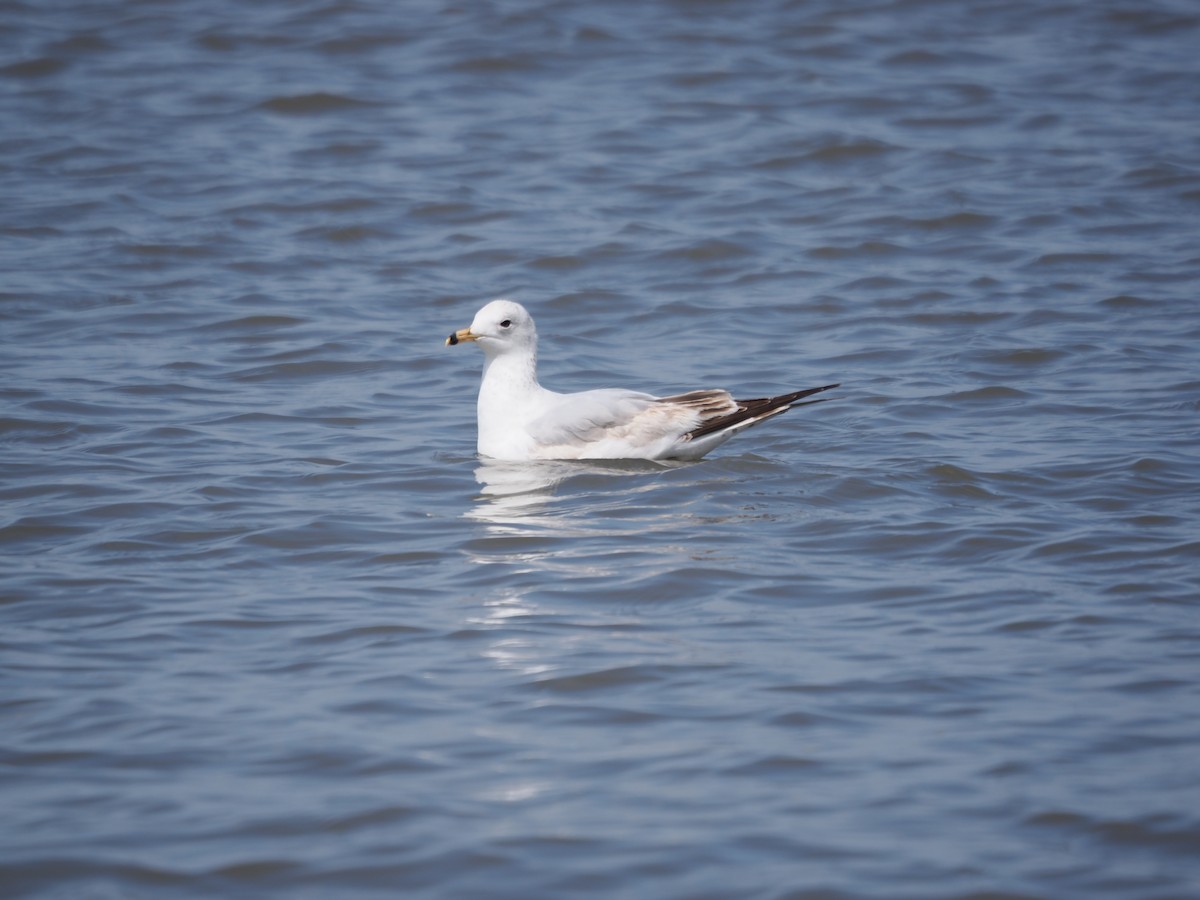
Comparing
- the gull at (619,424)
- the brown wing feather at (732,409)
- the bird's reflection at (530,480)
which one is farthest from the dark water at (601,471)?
the brown wing feather at (732,409)

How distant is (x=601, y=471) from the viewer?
7.39 meters

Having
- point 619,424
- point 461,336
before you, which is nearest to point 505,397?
point 461,336

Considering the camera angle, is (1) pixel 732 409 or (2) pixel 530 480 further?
(1) pixel 732 409

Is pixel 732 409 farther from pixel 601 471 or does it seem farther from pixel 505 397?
pixel 505 397

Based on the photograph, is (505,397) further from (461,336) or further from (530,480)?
(530,480)

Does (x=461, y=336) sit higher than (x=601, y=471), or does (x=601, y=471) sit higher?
(x=461, y=336)

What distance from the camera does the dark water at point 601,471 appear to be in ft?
13.5

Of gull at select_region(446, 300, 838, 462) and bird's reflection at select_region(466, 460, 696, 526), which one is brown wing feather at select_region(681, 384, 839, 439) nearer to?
gull at select_region(446, 300, 838, 462)

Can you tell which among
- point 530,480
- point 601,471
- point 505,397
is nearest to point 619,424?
point 601,471

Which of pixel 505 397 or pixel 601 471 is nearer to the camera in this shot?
pixel 601 471

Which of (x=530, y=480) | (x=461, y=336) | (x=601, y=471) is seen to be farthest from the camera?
(x=461, y=336)

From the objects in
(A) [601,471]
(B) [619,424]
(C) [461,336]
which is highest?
(C) [461,336]

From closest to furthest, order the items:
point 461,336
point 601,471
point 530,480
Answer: point 530,480, point 601,471, point 461,336

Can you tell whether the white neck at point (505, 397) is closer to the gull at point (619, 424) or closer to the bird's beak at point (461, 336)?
the gull at point (619, 424)
